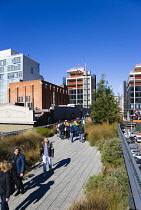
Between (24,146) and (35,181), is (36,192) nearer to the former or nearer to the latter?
(35,181)

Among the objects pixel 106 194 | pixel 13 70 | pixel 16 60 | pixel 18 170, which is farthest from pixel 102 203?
pixel 16 60

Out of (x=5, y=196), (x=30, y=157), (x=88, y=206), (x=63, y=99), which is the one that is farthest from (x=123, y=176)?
(x=63, y=99)

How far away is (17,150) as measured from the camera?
5.58 m

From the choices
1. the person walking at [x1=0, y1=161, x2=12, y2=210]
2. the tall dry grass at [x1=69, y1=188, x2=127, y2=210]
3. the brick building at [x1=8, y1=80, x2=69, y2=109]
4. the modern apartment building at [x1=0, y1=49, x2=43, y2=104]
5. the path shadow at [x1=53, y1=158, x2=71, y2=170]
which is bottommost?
the path shadow at [x1=53, y1=158, x2=71, y2=170]

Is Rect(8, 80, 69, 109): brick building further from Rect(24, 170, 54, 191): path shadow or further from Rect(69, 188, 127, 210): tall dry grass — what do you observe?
Rect(69, 188, 127, 210): tall dry grass

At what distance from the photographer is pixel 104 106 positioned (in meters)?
18.8

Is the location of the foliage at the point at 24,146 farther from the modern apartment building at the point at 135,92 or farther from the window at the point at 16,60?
the modern apartment building at the point at 135,92

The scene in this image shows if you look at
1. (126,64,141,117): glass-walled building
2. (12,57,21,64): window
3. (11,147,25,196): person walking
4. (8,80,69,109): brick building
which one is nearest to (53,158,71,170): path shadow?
(11,147,25,196): person walking

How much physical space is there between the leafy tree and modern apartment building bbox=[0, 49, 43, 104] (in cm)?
5048

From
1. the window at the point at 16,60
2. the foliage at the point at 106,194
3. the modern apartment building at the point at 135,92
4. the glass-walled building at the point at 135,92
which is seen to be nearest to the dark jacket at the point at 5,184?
the foliage at the point at 106,194

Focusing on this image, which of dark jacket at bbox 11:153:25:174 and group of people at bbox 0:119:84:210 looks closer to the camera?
group of people at bbox 0:119:84:210

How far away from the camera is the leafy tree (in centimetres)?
1872

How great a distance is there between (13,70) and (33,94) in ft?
85.5

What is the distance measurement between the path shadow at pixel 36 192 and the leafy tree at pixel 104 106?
12.8 metres
